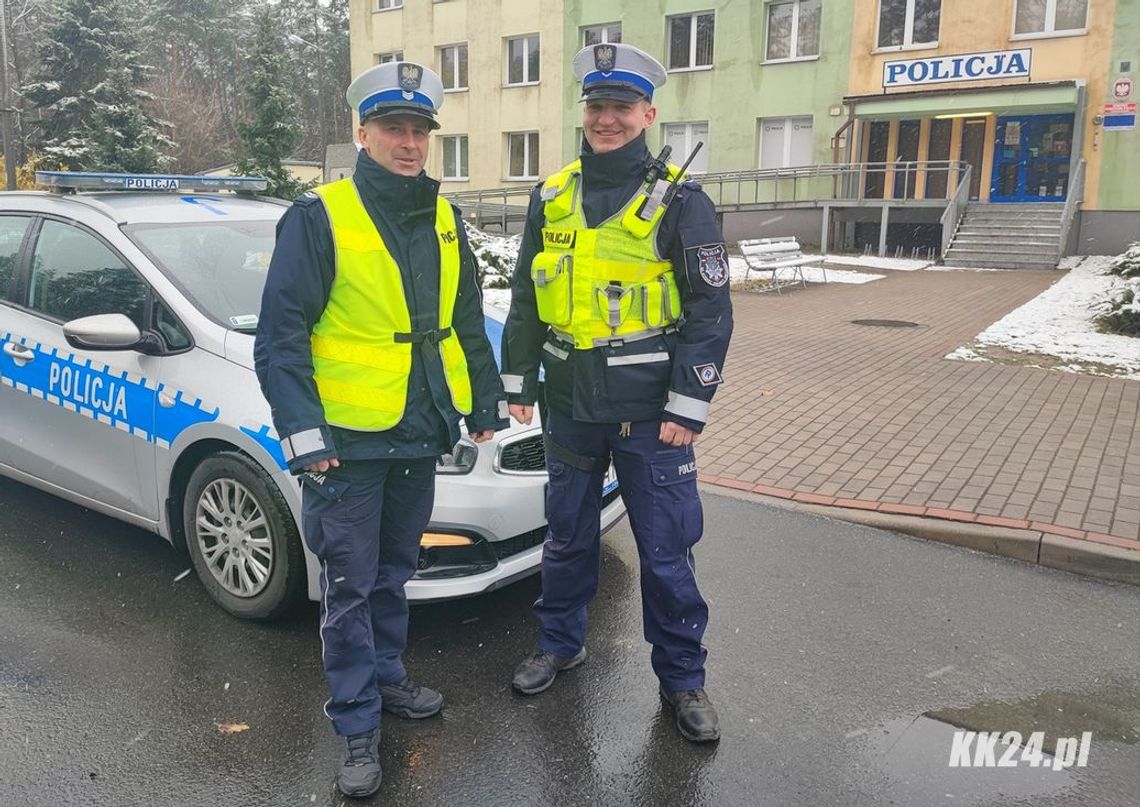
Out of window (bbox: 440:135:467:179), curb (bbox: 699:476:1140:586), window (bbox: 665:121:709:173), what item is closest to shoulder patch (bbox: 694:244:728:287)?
curb (bbox: 699:476:1140:586)

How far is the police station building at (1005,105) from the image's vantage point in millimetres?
21234

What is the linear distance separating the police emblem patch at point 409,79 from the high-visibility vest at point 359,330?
32 centimetres

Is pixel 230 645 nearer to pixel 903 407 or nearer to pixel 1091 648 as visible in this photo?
pixel 1091 648

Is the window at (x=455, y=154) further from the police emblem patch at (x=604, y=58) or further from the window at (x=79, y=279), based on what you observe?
the police emblem patch at (x=604, y=58)

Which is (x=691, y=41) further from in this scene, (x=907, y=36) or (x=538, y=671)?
(x=538, y=671)

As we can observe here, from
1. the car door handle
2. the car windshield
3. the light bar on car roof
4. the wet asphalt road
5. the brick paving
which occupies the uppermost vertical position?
the light bar on car roof

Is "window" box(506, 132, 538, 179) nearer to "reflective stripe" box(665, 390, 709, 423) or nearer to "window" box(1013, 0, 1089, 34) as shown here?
"window" box(1013, 0, 1089, 34)

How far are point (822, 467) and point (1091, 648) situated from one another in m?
2.33

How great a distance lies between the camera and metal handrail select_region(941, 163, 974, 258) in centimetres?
2120

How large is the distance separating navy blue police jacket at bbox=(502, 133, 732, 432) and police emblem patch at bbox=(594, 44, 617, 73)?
0.81 feet

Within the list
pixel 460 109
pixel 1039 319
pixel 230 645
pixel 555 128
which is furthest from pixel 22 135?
pixel 230 645

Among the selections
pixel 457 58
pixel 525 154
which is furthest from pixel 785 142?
pixel 457 58

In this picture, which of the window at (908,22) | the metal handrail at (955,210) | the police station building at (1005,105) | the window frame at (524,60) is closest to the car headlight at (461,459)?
the metal handrail at (955,210)

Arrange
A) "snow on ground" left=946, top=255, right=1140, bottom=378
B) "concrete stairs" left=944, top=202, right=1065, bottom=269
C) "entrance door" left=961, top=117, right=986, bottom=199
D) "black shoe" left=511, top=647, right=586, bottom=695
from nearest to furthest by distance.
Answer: "black shoe" left=511, top=647, right=586, bottom=695
"snow on ground" left=946, top=255, right=1140, bottom=378
"concrete stairs" left=944, top=202, right=1065, bottom=269
"entrance door" left=961, top=117, right=986, bottom=199
